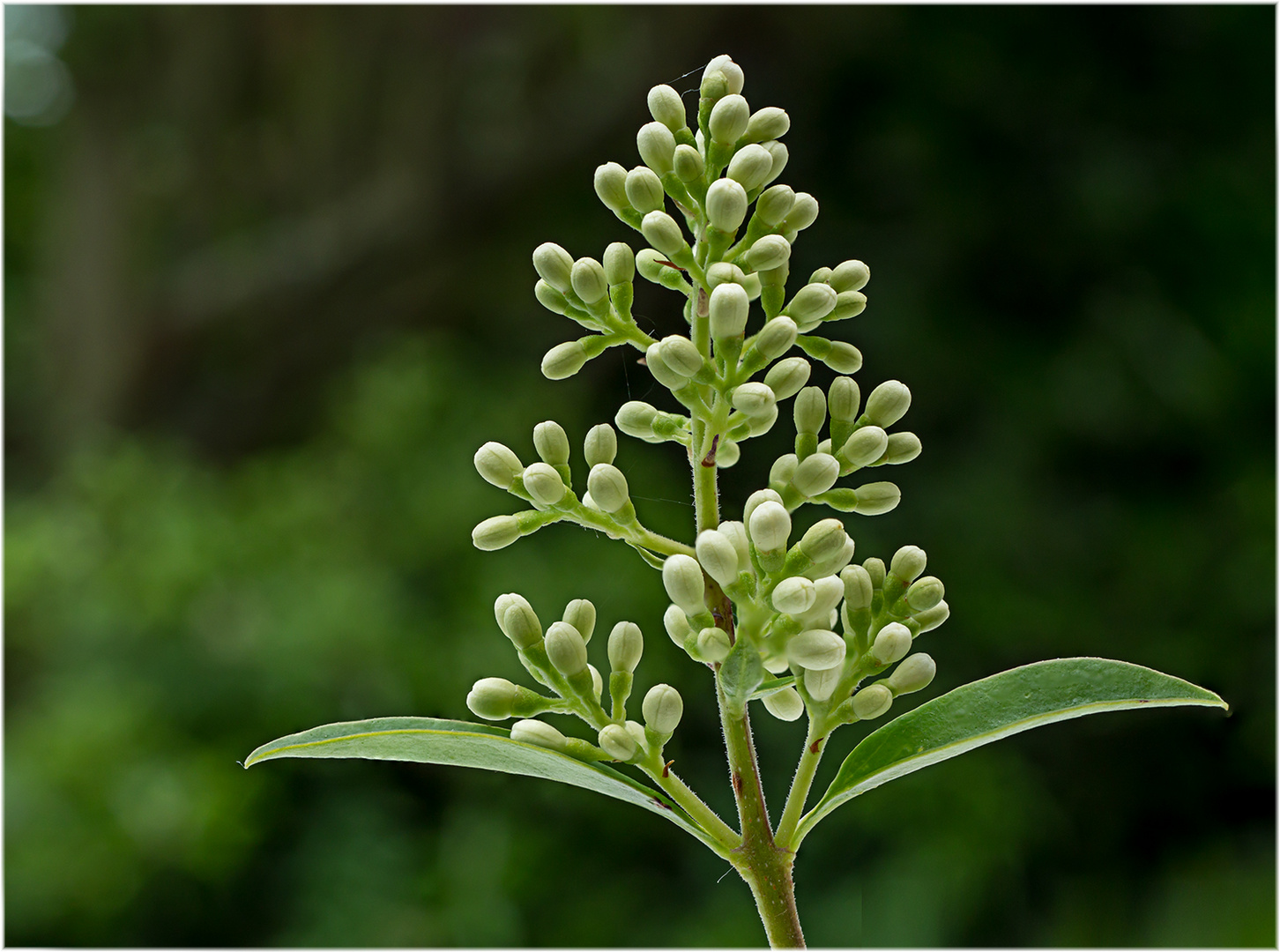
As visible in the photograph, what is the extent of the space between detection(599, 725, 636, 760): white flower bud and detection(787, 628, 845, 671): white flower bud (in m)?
0.13

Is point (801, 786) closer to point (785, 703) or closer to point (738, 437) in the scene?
point (785, 703)

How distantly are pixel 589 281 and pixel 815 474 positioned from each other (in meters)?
0.22

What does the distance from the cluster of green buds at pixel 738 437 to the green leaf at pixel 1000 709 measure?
3cm

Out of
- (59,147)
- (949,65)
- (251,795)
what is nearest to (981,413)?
(949,65)

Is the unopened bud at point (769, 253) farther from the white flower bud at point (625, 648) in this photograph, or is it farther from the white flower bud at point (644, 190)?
the white flower bud at point (625, 648)

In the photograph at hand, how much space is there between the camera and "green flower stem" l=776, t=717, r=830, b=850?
0.73 metres

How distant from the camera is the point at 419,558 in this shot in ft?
11.8

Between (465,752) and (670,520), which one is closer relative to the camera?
(465,752)

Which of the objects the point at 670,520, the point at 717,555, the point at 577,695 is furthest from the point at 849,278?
the point at 670,520

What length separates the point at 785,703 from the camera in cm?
82

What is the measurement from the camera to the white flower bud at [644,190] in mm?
781

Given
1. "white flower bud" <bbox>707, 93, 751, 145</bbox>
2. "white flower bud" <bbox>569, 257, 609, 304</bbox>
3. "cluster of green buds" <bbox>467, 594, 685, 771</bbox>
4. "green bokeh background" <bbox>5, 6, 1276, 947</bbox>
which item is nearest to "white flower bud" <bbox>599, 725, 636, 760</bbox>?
"cluster of green buds" <bbox>467, 594, 685, 771</bbox>

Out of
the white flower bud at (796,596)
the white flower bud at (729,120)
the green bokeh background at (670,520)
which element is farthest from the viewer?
the green bokeh background at (670,520)

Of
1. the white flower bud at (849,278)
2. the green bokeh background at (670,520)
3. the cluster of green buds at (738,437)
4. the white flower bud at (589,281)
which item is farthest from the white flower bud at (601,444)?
the green bokeh background at (670,520)
